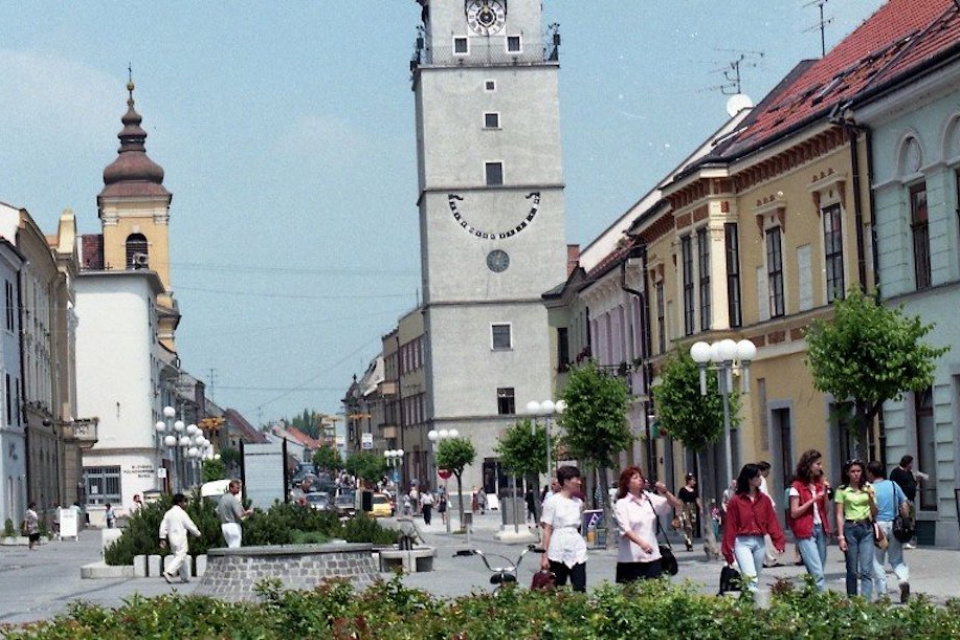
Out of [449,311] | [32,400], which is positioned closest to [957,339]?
[32,400]

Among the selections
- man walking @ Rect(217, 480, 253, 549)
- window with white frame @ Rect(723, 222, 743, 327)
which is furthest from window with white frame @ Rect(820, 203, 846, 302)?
man walking @ Rect(217, 480, 253, 549)

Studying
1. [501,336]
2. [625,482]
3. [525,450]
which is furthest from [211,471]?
[625,482]

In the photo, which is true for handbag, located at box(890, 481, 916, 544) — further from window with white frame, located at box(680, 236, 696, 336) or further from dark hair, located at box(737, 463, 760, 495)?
window with white frame, located at box(680, 236, 696, 336)

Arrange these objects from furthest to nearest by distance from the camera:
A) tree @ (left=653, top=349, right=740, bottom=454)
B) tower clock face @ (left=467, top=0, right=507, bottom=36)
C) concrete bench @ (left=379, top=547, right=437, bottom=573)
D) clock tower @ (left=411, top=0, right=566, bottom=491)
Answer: tower clock face @ (left=467, top=0, right=507, bottom=36) → clock tower @ (left=411, top=0, right=566, bottom=491) → tree @ (left=653, top=349, right=740, bottom=454) → concrete bench @ (left=379, top=547, right=437, bottom=573)

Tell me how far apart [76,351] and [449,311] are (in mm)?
21606

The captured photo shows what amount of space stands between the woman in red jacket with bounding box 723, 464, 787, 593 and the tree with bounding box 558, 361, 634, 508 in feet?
81.7

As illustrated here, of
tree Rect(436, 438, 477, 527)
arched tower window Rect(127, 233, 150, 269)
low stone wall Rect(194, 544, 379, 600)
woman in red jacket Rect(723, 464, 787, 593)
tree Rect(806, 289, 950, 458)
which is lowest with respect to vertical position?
low stone wall Rect(194, 544, 379, 600)

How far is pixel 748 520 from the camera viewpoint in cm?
1944

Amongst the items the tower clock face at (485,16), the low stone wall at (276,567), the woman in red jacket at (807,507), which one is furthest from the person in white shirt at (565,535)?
the tower clock face at (485,16)

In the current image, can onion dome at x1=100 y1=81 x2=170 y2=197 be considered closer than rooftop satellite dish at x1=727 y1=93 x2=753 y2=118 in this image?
No

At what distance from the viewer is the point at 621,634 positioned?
1215cm

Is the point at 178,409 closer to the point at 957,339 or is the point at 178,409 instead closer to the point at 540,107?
the point at 540,107

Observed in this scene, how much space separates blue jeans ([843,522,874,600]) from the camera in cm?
2062

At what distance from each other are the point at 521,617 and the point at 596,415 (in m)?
32.1
